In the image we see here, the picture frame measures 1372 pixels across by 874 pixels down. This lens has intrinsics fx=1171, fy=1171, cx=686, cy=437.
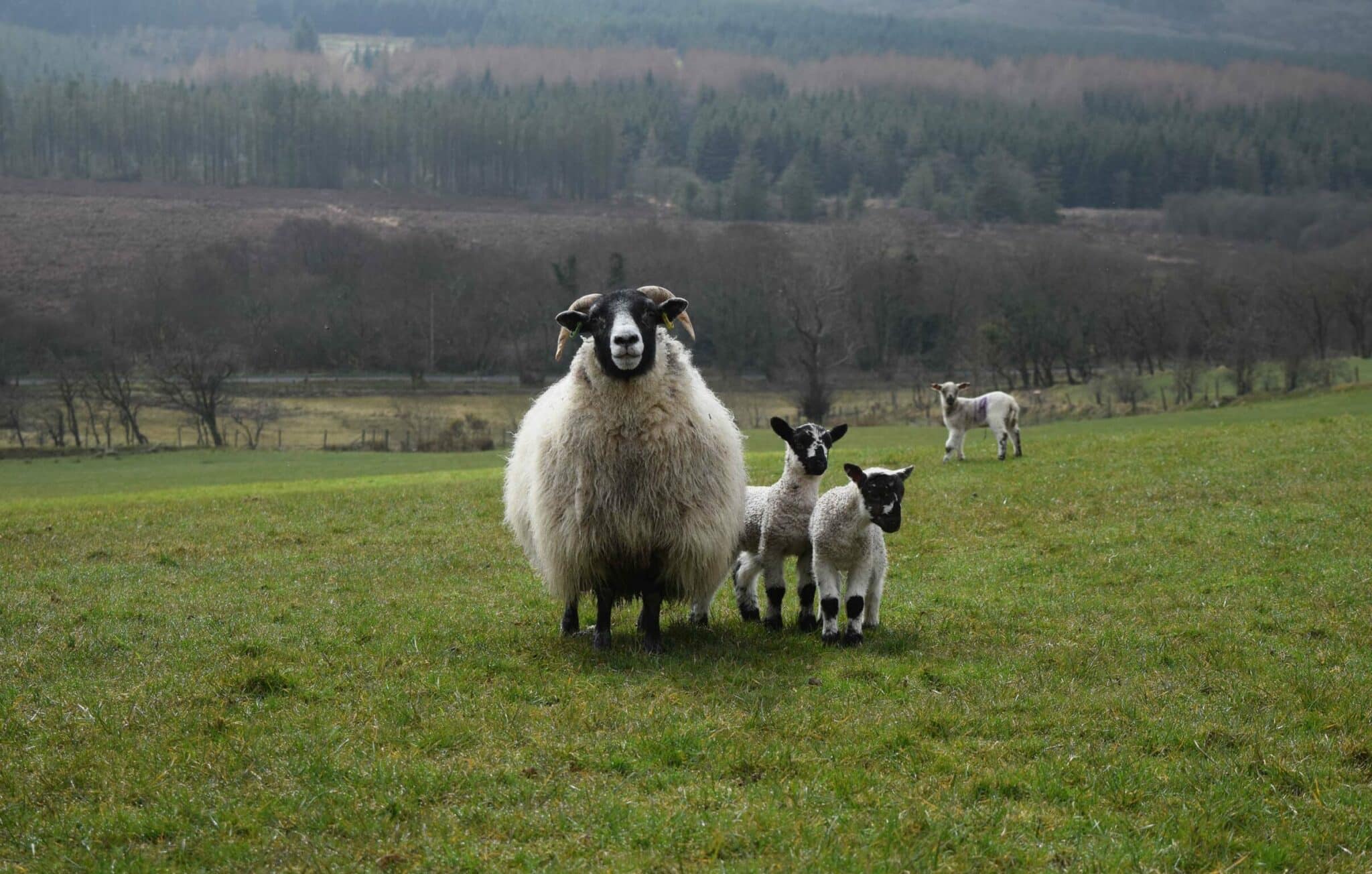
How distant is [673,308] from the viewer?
11.7 metres

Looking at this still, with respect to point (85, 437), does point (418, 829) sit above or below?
above

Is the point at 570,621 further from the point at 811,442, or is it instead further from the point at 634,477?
the point at 811,442

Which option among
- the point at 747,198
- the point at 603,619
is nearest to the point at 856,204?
the point at 747,198

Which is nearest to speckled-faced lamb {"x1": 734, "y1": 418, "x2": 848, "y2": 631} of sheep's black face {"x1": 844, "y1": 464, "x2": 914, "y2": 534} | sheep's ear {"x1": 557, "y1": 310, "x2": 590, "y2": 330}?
sheep's black face {"x1": 844, "y1": 464, "x2": 914, "y2": 534}

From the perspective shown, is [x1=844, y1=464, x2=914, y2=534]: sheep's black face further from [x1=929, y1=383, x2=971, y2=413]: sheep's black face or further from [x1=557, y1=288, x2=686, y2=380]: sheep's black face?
[x1=929, y1=383, x2=971, y2=413]: sheep's black face

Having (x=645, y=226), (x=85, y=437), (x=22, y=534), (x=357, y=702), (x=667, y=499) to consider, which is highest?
(x=645, y=226)

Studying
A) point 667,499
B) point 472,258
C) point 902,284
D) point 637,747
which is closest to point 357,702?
point 637,747

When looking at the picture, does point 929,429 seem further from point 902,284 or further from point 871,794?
point 902,284

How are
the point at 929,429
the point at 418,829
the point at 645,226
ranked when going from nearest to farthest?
the point at 418,829 → the point at 929,429 → the point at 645,226

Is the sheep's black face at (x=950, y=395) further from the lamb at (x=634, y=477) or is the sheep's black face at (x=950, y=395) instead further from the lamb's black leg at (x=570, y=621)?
the lamb's black leg at (x=570, y=621)

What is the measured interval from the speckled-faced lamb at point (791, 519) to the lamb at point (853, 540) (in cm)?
53

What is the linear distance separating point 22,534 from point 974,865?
69.5 ft

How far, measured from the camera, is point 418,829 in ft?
21.7

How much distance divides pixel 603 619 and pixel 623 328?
9.50 ft
